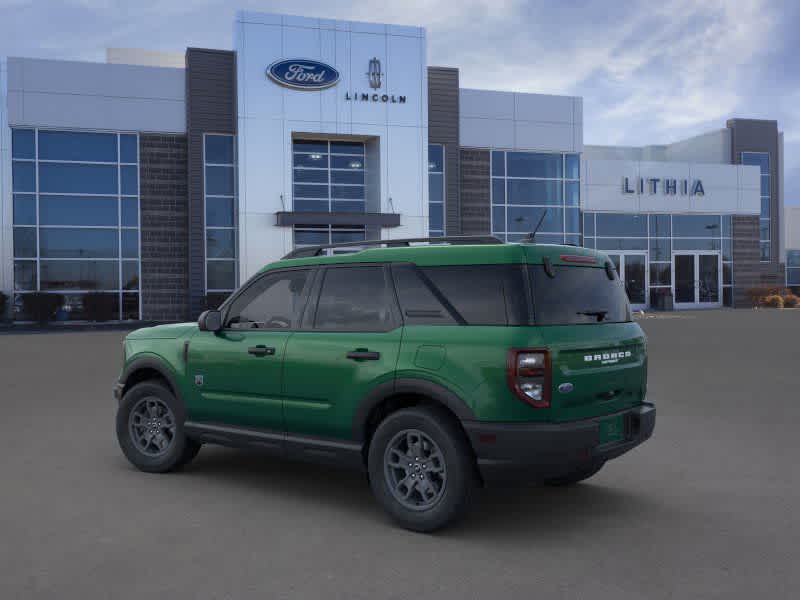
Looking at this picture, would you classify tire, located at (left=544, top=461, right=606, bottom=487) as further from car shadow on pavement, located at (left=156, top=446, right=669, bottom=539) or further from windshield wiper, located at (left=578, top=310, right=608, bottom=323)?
windshield wiper, located at (left=578, top=310, right=608, bottom=323)

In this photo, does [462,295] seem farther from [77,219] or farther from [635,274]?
[635,274]

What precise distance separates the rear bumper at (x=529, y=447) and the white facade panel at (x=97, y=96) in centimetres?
2822

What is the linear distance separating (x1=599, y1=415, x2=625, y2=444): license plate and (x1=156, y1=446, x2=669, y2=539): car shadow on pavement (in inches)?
22.1

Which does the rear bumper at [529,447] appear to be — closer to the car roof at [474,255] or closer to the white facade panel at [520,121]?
the car roof at [474,255]

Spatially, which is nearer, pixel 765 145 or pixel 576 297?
pixel 576 297

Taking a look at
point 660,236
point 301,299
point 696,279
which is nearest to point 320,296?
point 301,299

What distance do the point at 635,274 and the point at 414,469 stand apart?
38.0 metres

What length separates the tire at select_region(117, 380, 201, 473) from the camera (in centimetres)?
666

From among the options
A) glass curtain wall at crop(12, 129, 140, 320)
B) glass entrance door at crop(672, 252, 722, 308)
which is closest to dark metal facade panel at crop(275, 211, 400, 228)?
glass curtain wall at crop(12, 129, 140, 320)

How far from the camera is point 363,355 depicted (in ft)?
17.9

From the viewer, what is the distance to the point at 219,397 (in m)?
6.31

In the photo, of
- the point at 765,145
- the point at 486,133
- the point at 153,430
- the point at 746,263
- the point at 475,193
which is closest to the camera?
the point at 153,430

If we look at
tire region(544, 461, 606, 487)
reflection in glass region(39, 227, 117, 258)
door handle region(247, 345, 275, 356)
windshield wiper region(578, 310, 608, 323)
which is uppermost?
reflection in glass region(39, 227, 117, 258)

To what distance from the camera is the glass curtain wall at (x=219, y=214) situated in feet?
101
